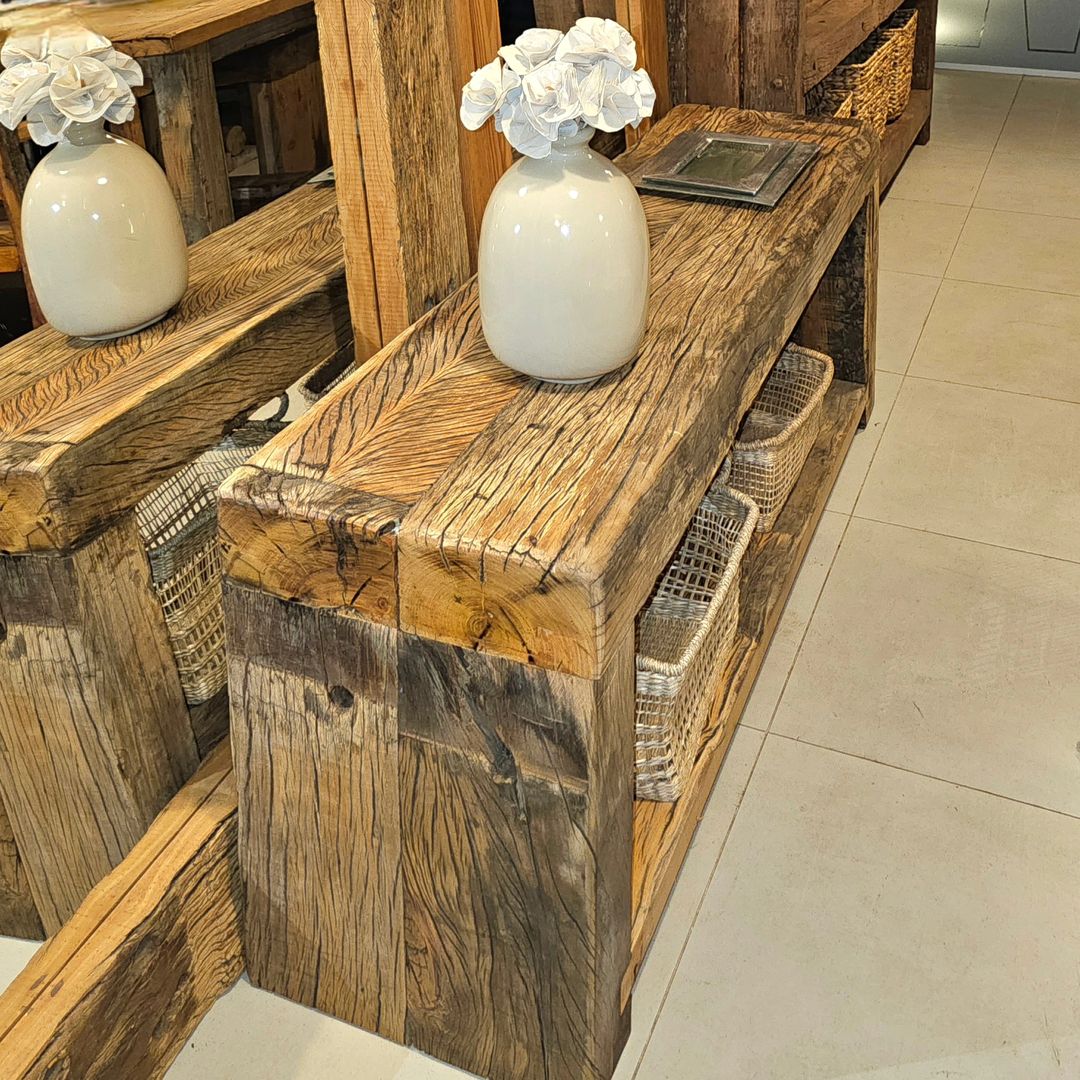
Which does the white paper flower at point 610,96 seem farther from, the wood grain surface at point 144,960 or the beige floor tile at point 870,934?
the beige floor tile at point 870,934

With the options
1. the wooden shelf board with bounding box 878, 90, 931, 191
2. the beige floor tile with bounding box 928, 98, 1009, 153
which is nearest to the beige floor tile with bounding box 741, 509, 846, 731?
the wooden shelf board with bounding box 878, 90, 931, 191

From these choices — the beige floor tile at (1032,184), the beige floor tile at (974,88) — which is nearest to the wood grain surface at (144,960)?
the beige floor tile at (1032,184)

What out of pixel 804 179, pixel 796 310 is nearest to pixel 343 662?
pixel 796 310

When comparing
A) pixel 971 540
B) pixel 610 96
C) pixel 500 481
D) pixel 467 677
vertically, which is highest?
pixel 610 96

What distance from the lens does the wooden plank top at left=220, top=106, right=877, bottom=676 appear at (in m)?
1.08

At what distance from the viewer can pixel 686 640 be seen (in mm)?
1627

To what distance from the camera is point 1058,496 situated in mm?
2299

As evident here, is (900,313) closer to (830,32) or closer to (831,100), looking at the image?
(831,100)

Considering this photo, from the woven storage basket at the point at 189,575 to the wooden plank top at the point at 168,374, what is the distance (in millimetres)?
165

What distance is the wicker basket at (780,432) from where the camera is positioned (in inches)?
77.9

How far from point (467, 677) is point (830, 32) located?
7.10 feet

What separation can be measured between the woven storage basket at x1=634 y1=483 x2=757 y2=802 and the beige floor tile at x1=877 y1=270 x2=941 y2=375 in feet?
3.81

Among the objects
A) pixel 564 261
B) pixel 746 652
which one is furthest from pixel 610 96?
pixel 746 652

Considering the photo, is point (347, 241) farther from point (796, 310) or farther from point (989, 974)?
point (989, 974)
